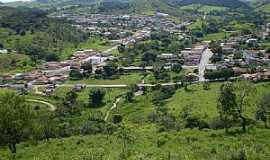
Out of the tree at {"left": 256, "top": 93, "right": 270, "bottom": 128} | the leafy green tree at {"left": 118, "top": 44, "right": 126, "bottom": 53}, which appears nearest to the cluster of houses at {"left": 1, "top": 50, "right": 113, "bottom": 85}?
the leafy green tree at {"left": 118, "top": 44, "right": 126, "bottom": 53}

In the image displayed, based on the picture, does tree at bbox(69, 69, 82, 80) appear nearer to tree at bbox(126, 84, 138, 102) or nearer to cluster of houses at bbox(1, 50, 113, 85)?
cluster of houses at bbox(1, 50, 113, 85)

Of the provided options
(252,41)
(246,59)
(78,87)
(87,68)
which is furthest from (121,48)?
(78,87)

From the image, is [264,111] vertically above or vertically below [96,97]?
above

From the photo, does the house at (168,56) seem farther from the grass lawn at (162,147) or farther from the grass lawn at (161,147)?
the grass lawn at (161,147)

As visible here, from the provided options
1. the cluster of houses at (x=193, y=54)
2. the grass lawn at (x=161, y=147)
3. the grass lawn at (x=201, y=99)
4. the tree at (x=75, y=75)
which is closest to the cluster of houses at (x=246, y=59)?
the cluster of houses at (x=193, y=54)

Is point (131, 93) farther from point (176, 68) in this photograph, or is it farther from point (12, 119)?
point (12, 119)

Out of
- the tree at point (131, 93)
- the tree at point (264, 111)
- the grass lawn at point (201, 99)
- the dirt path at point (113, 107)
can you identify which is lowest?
the dirt path at point (113, 107)

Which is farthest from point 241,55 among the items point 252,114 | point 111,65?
point 252,114
